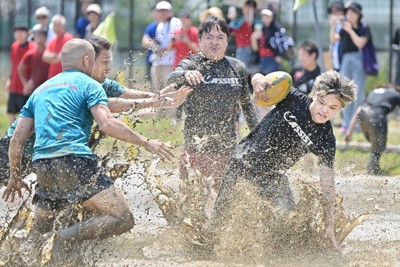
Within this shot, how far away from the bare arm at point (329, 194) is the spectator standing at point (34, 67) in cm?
902

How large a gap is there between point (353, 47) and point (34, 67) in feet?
15.9

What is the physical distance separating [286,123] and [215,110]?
1004mm

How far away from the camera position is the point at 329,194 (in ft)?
25.7

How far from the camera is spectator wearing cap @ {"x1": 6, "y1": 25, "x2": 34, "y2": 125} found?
16.6 m

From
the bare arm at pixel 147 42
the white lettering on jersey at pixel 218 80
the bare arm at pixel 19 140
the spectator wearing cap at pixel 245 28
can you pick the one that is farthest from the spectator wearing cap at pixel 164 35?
the bare arm at pixel 19 140

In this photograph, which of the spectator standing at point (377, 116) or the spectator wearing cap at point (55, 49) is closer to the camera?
the spectator standing at point (377, 116)

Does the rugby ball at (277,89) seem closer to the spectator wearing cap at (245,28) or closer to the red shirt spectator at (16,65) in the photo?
the spectator wearing cap at (245,28)

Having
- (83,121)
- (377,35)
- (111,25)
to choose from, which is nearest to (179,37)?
(111,25)

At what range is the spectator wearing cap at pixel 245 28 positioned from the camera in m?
15.8

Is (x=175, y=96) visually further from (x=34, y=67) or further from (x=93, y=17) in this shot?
(x=93, y=17)

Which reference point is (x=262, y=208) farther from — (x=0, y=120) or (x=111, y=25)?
(x=0, y=120)

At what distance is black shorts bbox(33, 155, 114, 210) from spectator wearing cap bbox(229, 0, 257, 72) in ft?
29.1

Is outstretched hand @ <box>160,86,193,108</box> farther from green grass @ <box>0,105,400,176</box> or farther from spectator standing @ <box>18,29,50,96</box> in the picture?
spectator standing @ <box>18,29,50,96</box>

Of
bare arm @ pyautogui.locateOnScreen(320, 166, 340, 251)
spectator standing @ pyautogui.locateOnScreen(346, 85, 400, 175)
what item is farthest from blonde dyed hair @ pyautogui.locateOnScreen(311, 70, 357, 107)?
spectator standing @ pyautogui.locateOnScreen(346, 85, 400, 175)
